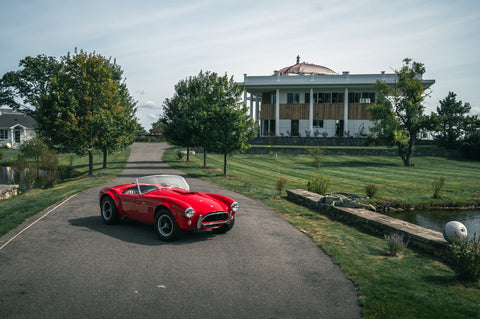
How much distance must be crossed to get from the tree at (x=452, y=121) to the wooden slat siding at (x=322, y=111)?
30.8 feet

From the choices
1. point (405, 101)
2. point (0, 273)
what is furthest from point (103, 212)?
point (405, 101)

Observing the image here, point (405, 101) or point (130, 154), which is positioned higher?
point (405, 101)

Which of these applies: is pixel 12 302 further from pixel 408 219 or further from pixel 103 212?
pixel 408 219

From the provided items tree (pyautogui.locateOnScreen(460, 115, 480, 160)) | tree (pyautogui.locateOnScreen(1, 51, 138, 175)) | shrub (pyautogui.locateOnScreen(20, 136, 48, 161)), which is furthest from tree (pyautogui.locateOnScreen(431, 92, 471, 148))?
shrub (pyautogui.locateOnScreen(20, 136, 48, 161))

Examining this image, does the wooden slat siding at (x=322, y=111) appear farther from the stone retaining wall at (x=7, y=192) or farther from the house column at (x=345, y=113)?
the stone retaining wall at (x=7, y=192)

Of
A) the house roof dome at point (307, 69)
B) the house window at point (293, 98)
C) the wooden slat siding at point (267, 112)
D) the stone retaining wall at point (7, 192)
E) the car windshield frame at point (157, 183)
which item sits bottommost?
the stone retaining wall at point (7, 192)

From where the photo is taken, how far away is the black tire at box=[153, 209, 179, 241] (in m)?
7.82

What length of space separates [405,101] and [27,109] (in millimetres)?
61687

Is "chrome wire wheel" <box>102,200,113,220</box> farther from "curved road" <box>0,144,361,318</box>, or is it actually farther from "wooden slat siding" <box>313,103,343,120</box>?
"wooden slat siding" <box>313,103,343,120</box>

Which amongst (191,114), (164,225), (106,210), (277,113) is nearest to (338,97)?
(277,113)

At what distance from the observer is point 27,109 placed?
61531mm

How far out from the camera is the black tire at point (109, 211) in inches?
371

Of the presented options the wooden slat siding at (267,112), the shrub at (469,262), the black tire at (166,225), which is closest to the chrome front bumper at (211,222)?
the black tire at (166,225)

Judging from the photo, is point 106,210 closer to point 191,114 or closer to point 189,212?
point 189,212
